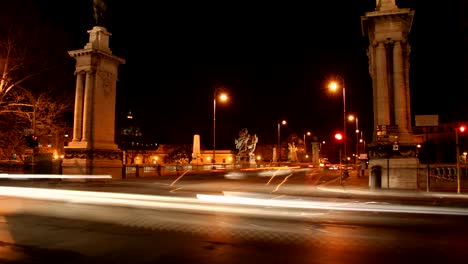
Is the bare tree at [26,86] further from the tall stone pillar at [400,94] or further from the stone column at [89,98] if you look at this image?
the tall stone pillar at [400,94]

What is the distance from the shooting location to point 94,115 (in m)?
31.4

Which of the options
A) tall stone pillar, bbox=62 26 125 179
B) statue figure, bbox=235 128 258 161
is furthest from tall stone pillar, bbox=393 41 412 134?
statue figure, bbox=235 128 258 161

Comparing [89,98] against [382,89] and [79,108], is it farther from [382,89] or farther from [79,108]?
[382,89]

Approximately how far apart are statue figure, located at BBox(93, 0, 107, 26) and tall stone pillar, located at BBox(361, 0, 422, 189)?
19680 millimetres

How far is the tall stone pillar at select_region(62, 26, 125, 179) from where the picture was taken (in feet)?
101

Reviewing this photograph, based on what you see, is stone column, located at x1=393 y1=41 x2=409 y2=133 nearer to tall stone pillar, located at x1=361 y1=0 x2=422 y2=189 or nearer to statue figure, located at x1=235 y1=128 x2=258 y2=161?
tall stone pillar, located at x1=361 y1=0 x2=422 y2=189

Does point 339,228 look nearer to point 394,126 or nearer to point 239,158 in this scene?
point 394,126

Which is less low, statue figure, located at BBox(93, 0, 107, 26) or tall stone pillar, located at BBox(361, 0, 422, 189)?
statue figure, located at BBox(93, 0, 107, 26)

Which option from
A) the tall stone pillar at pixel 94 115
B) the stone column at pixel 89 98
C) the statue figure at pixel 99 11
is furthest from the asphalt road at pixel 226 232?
the statue figure at pixel 99 11

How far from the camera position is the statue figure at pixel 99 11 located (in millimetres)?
33125

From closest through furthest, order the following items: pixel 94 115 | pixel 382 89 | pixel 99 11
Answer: pixel 382 89 < pixel 94 115 < pixel 99 11

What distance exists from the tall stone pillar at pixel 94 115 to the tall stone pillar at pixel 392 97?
1864cm

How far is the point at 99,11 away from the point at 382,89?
21749mm

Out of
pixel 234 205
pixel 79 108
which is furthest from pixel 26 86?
Result: pixel 234 205
